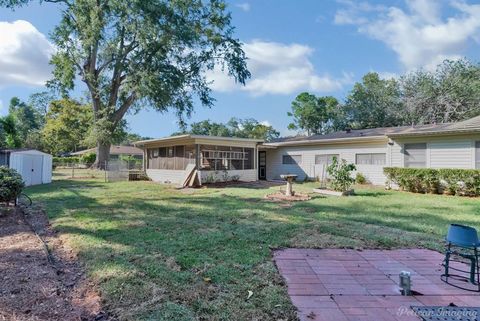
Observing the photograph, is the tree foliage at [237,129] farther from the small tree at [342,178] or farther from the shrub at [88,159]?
the small tree at [342,178]

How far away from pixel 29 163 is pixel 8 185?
837 centimetres

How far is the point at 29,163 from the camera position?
48.0ft

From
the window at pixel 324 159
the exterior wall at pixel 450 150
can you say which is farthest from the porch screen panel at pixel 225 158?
the exterior wall at pixel 450 150

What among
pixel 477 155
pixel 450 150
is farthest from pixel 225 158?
pixel 477 155

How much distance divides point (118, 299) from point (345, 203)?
25.9 feet

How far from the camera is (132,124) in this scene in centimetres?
2617

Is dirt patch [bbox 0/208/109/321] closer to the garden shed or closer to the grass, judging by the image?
the grass

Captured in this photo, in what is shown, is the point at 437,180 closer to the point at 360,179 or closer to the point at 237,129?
the point at 360,179

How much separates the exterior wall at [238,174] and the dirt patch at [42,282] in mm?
9996

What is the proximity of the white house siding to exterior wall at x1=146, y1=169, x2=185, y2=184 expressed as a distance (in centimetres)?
652

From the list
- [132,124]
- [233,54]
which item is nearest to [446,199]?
[233,54]

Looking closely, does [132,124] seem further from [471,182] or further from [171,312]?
[171,312]

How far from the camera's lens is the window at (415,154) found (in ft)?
44.1

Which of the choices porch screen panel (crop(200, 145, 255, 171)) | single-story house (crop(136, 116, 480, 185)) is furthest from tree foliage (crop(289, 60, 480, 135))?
porch screen panel (crop(200, 145, 255, 171))
